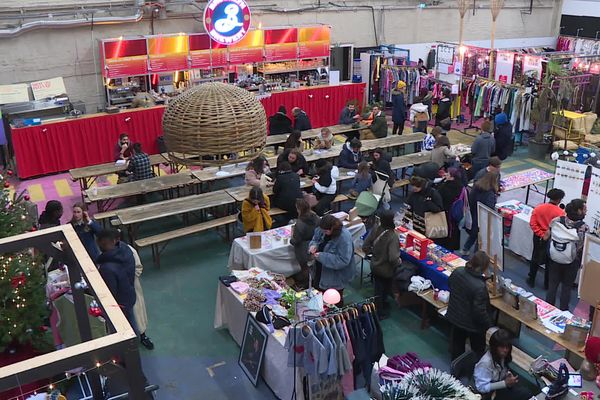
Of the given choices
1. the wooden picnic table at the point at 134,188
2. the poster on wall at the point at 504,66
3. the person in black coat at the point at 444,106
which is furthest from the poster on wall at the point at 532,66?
the wooden picnic table at the point at 134,188

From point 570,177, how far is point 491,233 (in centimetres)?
250

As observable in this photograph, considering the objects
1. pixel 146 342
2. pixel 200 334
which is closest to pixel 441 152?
pixel 200 334

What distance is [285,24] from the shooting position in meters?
15.9

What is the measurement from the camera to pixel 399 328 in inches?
263

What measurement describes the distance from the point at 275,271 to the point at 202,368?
5.31 feet

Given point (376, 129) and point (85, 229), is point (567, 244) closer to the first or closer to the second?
point (85, 229)

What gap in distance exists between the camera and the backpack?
633 cm

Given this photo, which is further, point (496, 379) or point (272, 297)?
point (272, 297)

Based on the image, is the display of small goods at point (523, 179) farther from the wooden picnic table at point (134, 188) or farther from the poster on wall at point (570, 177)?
the wooden picnic table at point (134, 188)

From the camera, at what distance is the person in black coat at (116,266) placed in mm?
5430

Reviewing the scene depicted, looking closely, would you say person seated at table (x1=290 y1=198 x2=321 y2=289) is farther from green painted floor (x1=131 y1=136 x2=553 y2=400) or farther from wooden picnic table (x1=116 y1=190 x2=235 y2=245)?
wooden picnic table (x1=116 y1=190 x2=235 y2=245)

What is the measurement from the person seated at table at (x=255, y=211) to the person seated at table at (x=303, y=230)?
676 millimetres

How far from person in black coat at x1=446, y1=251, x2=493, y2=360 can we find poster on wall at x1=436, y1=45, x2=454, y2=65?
44.0ft

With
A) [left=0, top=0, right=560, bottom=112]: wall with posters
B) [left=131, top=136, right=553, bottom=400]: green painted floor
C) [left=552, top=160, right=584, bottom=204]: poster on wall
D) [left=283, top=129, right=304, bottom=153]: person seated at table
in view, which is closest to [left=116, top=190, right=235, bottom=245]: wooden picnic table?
[left=131, top=136, right=553, bottom=400]: green painted floor
